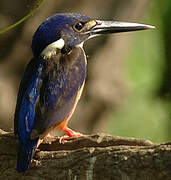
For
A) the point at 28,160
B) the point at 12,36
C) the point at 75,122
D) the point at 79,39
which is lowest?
the point at 75,122

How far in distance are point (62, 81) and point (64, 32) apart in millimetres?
573

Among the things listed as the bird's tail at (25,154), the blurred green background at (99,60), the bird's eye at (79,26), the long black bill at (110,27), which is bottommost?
the blurred green background at (99,60)

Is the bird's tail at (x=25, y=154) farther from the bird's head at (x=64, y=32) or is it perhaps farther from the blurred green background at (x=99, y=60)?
the blurred green background at (x=99, y=60)

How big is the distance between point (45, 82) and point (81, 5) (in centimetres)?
547

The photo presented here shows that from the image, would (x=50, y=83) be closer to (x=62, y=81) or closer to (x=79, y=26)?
(x=62, y=81)

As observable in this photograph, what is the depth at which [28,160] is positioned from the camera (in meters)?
5.83

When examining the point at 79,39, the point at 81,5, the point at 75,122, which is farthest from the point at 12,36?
the point at 79,39

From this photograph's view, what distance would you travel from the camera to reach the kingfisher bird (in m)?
6.00

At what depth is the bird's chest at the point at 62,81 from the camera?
617 cm

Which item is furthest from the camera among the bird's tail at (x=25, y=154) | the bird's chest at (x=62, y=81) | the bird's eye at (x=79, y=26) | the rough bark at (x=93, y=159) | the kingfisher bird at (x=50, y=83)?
the bird's eye at (x=79, y=26)

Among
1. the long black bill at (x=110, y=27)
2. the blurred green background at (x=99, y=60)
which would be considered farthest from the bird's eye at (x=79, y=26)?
the blurred green background at (x=99, y=60)

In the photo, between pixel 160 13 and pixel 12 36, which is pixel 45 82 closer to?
pixel 12 36

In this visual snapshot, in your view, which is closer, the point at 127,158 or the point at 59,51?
the point at 127,158

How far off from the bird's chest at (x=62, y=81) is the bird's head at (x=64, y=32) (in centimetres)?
13
